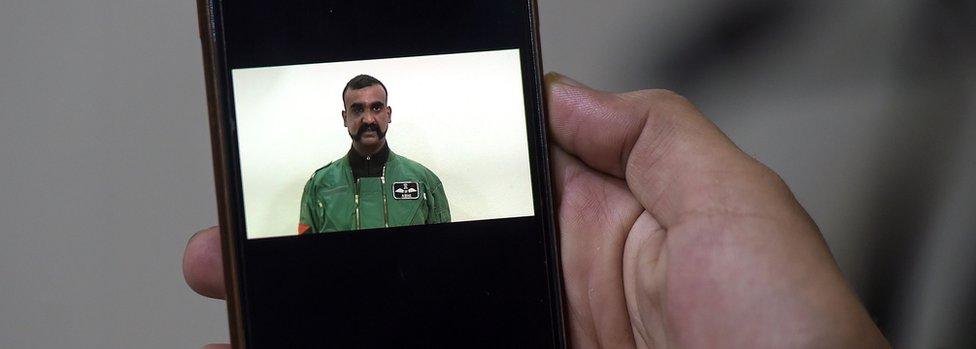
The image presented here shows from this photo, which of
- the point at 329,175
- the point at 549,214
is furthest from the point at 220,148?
the point at 549,214

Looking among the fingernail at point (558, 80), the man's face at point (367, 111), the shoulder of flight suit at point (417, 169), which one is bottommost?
the shoulder of flight suit at point (417, 169)

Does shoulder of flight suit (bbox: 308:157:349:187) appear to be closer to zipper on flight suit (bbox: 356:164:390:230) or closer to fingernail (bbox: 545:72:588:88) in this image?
zipper on flight suit (bbox: 356:164:390:230)

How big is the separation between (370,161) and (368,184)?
0.04 feet

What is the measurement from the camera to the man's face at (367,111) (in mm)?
382

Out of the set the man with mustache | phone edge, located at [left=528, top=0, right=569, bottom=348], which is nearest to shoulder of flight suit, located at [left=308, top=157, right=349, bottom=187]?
→ the man with mustache

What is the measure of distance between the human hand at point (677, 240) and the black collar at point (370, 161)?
0.09m

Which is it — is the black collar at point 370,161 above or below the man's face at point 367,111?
below

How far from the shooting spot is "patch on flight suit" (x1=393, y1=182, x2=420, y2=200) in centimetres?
38

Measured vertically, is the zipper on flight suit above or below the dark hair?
below

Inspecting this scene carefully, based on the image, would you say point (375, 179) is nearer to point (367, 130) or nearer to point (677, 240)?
point (367, 130)

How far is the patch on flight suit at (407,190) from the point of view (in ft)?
1.26

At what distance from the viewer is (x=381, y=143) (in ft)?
1.27

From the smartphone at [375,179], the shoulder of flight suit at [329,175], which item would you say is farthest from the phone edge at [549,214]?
the shoulder of flight suit at [329,175]

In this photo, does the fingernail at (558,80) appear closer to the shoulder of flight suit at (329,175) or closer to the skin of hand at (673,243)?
the skin of hand at (673,243)
